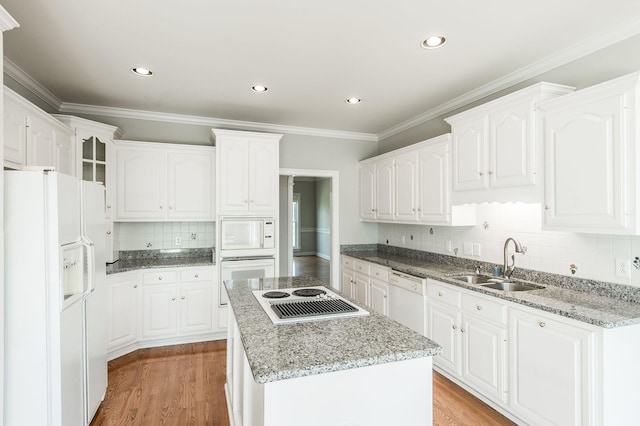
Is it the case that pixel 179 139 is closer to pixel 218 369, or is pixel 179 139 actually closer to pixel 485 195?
pixel 218 369

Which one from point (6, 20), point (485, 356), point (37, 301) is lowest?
point (485, 356)

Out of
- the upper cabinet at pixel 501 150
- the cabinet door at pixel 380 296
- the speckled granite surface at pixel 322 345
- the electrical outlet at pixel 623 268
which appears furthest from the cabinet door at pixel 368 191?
the speckled granite surface at pixel 322 345

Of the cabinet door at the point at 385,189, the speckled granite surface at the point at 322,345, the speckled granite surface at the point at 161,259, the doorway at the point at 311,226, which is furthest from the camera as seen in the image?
the doorway at the point at 311,226

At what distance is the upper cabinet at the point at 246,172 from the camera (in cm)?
384

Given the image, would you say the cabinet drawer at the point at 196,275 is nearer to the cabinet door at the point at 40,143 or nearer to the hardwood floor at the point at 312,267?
the cabinet door at the point at 40,143

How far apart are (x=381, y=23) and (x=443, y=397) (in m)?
2.78

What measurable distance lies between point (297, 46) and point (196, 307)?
2.91 meters

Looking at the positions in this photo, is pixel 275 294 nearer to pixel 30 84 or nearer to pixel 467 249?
pixel 467 249

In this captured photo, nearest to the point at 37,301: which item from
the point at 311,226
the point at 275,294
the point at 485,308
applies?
the point at 275,294

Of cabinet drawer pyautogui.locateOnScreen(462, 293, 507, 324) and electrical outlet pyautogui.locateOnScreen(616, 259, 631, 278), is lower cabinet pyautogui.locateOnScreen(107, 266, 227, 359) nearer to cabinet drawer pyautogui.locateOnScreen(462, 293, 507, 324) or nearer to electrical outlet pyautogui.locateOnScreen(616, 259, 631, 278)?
cabinet drawer pyautogui.locateOnScreen(462, 293, 507, 324)

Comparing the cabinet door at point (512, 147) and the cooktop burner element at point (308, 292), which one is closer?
the cooktop burner element at point (308, 292)

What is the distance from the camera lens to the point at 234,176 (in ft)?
12.7

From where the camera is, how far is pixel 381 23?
84.0 inches

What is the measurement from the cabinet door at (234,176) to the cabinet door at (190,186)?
0.96 feet
